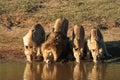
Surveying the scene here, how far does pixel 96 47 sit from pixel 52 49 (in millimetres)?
2066

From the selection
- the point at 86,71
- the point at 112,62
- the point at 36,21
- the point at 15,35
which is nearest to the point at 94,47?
the point at 112,62

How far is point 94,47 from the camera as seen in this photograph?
Answer: 68.8 ft

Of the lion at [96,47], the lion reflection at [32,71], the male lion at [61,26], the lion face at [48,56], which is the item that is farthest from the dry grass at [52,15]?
the lion reflection at [32,71]

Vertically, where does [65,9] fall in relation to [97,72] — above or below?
above

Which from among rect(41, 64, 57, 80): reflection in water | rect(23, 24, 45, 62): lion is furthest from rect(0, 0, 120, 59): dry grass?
rect(41, 64, 57, 80): reflection in water

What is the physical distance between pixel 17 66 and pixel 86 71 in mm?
2702

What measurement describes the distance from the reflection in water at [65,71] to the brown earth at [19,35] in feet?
6.76

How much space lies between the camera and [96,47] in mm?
20953

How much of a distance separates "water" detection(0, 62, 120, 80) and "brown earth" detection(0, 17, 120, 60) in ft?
6.00

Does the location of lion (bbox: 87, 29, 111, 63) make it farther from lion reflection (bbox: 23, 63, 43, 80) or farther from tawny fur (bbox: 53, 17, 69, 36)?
lion reflection (bbox: 23, 63, 43, 80)

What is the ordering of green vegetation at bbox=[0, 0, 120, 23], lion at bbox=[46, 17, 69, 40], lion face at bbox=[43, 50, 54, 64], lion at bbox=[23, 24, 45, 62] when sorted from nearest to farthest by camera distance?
lion face at bbox=[43, 50, 54, 64] < lion at bbox=[23, 24, 45, 62] < lion at bbox=[46, 17, 69, 40] < green vegetation at bbox=[0, 0, 120, 23]

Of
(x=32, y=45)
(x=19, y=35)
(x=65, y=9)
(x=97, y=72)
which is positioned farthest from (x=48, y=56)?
(x=65, y=9)

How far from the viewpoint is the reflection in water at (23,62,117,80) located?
1741 cm

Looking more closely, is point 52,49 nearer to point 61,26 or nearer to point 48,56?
point 48,56
